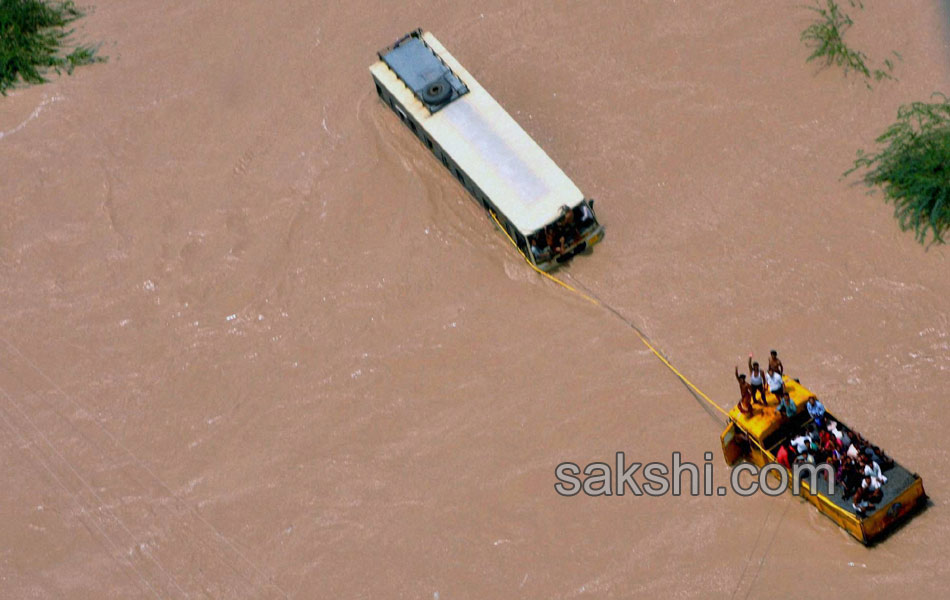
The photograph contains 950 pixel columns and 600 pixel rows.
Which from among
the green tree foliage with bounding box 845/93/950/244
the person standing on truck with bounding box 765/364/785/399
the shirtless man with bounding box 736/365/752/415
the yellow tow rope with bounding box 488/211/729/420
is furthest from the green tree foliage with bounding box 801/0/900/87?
the shirtless man with bounding box 736/365/752/415

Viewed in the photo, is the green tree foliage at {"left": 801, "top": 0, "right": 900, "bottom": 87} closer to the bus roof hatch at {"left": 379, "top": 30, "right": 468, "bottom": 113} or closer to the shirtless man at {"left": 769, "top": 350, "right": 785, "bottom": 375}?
the bus roof hatch at {"left": 379, "top": 30, "right": 468, "bottom": 113}

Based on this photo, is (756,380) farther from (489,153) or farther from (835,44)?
(835,44)

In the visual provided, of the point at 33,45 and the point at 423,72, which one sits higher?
the point at 33,45

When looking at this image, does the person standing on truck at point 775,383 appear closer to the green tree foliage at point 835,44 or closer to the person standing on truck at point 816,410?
the person standing on truck at point 816,410

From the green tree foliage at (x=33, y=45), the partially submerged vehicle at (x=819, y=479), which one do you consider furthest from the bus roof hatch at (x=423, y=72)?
the partially submerged vehicle at (x=819, y=479)

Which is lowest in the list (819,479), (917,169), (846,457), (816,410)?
(819,479)

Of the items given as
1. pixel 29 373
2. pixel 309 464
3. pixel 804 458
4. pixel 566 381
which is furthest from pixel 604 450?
pixel 29 373

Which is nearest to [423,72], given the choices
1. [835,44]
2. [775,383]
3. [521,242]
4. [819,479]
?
[521,242]
